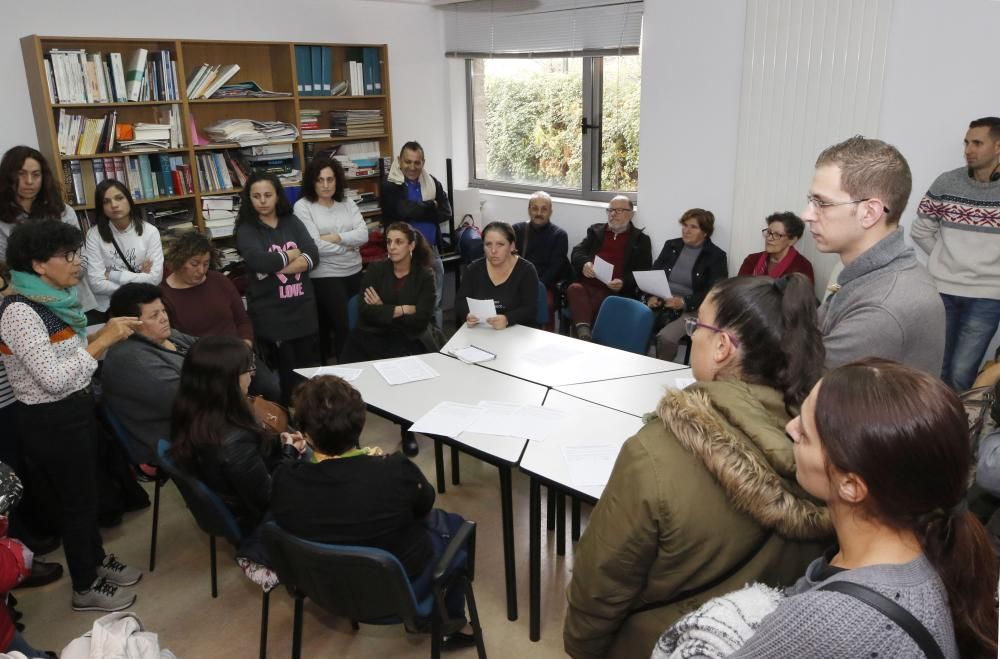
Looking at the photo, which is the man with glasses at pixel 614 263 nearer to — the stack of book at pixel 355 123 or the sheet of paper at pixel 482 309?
the sheet of paper at pixel 482 309

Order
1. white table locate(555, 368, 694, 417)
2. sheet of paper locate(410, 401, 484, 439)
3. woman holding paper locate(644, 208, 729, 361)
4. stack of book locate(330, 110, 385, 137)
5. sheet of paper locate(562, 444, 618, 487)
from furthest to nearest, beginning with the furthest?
1. stack of book locate(330, 110, 385, 137)
2. woman holding paper locate(644, 208, 729, 361)
3. white table locate(555, 368, 694, 417)
4. sheet of paper locate(410, 401, 484, 439)
5. sheet of paper locate(562, 444, 618, 487)

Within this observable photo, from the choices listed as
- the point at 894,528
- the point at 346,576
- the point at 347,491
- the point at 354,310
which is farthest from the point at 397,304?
the point at 894,528

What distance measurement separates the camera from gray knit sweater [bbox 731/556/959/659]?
2.99ft

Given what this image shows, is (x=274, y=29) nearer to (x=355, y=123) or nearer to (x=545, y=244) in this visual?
(x=355, y=123)

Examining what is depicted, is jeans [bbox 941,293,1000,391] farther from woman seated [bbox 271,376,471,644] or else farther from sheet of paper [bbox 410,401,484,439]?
woman seated [bbox 271,376,471,644]

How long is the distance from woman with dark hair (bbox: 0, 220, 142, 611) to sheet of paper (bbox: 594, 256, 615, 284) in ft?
10.1

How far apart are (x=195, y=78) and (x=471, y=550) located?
4118 mm

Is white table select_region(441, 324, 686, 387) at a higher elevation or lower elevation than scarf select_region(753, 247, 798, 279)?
lower

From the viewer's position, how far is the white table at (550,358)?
3215mm

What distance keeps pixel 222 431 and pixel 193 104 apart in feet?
11.9

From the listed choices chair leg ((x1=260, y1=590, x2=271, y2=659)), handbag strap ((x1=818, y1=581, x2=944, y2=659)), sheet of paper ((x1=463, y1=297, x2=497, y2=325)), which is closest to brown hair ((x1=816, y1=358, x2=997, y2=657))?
handbag strap ((x1=818, y1=581, x2=944, y2=659))

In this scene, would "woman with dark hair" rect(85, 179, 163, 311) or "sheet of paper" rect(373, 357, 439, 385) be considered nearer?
"sheet of paper" rect(373, 357, 439, 385)

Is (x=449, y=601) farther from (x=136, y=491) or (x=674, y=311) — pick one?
(x=674, y=311)

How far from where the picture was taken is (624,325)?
3.90m
